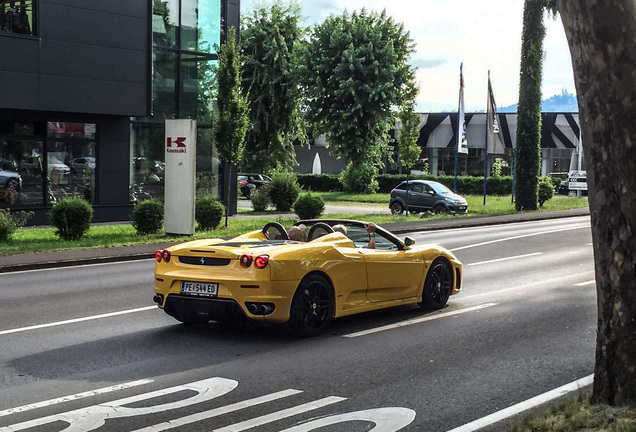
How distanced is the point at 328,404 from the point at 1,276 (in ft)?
34.1

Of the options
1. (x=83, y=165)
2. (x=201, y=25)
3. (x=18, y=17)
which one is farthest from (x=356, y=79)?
(x=18, y=17)

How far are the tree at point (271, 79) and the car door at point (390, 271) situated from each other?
4176 cm

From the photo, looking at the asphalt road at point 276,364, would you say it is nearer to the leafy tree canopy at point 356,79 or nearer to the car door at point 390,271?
the car door at point 390,271

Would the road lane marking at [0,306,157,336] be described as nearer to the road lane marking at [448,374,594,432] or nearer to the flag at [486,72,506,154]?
the road lane marking at [448,374,594,432]

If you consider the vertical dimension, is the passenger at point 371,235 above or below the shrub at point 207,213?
above

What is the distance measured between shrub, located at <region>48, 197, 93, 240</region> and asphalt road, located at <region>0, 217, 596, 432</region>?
7.44 m

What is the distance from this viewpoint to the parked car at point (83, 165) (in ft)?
91.4

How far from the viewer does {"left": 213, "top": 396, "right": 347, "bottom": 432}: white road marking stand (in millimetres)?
6211

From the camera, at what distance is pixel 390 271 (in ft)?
35.9

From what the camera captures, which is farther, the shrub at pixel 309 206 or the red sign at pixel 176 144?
the shrub at pixel 309 206

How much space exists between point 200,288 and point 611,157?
16.4ft

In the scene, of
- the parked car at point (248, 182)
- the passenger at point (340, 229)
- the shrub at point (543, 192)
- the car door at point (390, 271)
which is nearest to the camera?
the car door at point (390, 271)

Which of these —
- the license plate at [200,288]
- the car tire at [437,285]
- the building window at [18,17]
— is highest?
the building window at [18,17]

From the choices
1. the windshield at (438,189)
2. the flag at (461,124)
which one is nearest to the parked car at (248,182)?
the flag at (461,124)
